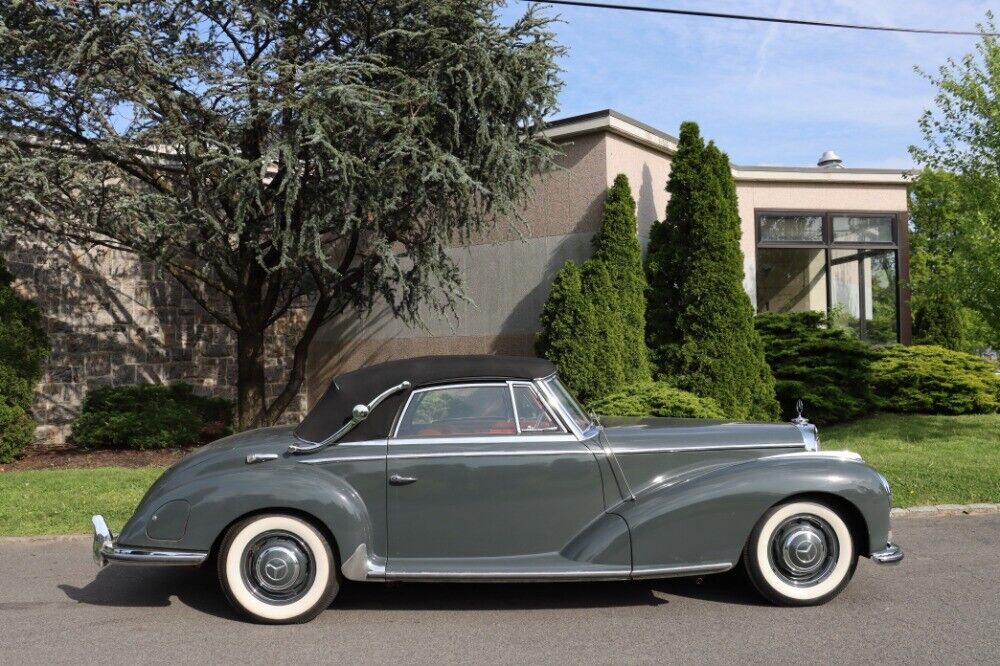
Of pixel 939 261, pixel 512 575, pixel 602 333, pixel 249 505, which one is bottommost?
pixel 512 575

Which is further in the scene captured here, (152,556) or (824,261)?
(824,261)

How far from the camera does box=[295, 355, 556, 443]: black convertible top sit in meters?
4.94

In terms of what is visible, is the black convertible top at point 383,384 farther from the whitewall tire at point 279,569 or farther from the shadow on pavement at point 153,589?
the shadow on pavement at point 153,589

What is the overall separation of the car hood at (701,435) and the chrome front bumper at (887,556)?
2.46ft

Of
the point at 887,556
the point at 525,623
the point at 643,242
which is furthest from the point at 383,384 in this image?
the point at 643,242

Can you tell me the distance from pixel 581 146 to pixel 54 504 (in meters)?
7.95

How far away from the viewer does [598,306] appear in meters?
10.7

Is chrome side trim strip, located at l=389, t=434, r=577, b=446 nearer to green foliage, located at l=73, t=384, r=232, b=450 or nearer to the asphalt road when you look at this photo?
the asphalt road

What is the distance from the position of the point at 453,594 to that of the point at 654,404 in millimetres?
5046

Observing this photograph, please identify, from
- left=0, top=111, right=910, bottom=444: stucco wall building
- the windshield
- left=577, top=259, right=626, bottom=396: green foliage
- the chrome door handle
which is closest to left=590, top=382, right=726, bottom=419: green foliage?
left=577, top=259, right=626, bottom=396: green foliage

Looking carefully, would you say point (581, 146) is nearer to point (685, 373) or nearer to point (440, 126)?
point (440, 126)

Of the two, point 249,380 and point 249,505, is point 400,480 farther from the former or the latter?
point 249,380

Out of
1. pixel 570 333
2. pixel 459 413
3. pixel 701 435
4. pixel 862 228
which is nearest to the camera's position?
pixel 459 413

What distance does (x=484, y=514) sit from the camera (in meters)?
4.76
